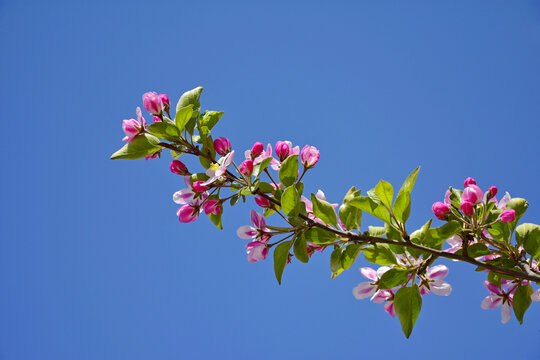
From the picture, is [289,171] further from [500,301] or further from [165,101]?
[500,301]

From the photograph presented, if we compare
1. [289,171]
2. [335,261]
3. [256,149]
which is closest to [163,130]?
[256,149]

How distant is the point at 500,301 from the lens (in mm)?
1417

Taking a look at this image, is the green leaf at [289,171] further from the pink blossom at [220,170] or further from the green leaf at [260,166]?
the pink blossom at [220,170]

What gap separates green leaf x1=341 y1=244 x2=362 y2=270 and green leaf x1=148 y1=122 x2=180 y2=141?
59cm

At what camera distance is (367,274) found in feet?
4.29

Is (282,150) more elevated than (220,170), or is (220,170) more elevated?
Result: (282,150)

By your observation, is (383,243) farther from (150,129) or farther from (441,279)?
(150,129)

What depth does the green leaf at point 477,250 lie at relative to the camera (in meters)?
1.20

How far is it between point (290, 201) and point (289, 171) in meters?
0.13

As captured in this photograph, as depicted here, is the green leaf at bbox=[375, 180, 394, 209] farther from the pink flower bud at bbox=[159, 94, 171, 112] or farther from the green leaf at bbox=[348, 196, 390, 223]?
the pink flower bud at bbox=[159, 94, 171, 112]

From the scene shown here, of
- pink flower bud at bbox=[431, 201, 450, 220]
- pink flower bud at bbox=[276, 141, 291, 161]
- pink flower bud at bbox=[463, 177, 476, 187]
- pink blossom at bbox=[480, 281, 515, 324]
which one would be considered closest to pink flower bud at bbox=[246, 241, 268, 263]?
pink flower bud at bbox=[276, 141, 291, 161]

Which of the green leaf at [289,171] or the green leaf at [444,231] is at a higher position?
the green leaf at [289,171]

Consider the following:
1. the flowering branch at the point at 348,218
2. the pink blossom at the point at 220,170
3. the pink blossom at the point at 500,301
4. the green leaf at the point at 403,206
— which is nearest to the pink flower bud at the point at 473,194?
the flowering branch at the point at 348,218

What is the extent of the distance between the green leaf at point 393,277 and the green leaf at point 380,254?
27mm
